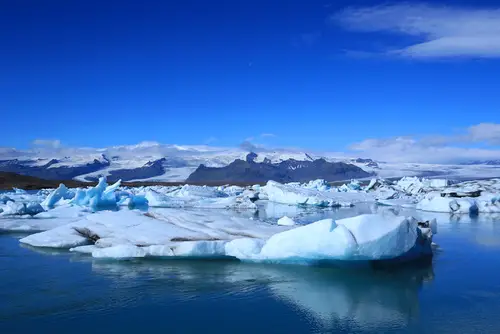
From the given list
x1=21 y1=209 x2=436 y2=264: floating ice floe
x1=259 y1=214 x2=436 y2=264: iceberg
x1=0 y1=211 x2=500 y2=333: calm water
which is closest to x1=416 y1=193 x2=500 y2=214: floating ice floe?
x1=21 y1=209 x2=436 y2=264: floating ice floe

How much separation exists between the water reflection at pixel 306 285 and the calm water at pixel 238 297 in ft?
0.04

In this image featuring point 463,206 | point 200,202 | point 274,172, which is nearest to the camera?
point 463,206

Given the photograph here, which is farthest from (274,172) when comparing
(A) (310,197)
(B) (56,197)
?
(B) (56,197)

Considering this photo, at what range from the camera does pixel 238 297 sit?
512 centimetres

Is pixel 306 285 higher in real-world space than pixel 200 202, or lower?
lower

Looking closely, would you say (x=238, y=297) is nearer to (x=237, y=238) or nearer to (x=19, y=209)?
(x=237, y=238)

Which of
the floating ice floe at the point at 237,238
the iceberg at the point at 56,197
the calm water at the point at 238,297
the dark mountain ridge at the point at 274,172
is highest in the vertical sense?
the dark mountain ridge at the point at 274,172

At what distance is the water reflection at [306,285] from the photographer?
15.1ft

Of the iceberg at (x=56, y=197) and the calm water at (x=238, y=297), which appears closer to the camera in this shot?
the calm water at (x=238, y=297)

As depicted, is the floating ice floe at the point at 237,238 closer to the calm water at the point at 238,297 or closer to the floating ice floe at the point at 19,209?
the calm water at the point at 238,297

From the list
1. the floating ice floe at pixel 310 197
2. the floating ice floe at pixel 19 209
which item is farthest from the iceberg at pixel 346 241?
the floating ice floe at pixel 310 197

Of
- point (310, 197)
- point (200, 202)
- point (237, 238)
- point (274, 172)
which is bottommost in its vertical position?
point (237, 238)

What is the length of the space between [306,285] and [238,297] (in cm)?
94

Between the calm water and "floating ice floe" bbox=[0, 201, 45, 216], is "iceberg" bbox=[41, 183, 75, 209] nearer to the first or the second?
"floating ice floe" bbox=[0, 201, 45, 216]
